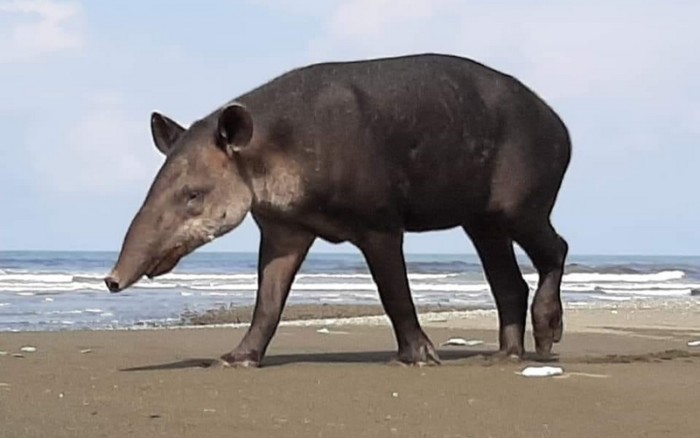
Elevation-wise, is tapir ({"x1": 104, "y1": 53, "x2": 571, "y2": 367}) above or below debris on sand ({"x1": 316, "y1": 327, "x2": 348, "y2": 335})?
above

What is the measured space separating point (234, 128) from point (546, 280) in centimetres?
261

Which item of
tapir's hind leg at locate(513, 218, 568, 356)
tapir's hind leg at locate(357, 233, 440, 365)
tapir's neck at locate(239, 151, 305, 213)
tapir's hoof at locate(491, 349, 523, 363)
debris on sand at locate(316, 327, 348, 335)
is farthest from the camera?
debris on sand at locate(316, 327, 348, 335)

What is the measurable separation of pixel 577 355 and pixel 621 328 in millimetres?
4804

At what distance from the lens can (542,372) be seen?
780cm

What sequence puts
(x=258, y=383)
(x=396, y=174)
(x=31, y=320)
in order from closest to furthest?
(x=258, y=383)
(x=396, y=174)
(x=31, y=320)

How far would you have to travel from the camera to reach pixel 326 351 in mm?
10320

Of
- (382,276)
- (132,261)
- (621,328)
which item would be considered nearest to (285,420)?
(132,261)

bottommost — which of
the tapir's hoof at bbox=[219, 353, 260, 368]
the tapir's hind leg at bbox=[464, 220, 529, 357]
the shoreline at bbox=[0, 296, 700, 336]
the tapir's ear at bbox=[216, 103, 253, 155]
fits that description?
the shoreline at bbox=[0, 296, 700, 336]

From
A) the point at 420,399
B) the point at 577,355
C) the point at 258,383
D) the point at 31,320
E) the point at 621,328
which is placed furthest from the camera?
the point at 31,320

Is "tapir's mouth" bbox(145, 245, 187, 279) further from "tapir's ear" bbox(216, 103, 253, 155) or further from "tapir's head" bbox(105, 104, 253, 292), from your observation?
"tapir's ear" bbox(216, 103, 253, 155)

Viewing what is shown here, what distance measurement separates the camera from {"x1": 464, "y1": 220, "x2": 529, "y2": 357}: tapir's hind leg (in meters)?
9.37

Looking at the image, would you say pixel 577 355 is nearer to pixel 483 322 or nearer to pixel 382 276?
pixel 382 276

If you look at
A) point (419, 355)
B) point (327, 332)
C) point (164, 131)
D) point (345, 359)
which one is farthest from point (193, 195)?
point (327, 332)

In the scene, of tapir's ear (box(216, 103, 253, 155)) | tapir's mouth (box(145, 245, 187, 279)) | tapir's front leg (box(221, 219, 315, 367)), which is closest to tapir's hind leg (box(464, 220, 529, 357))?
tapir's front leg (box(221, 219, 315, 367))
